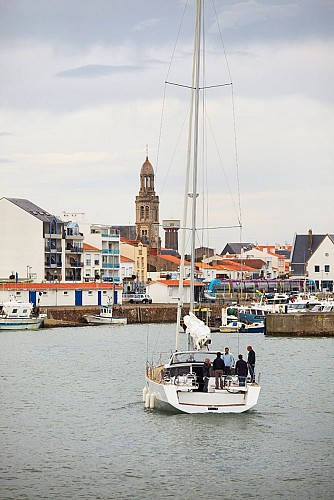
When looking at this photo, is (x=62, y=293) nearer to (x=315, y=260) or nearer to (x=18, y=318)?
(x=18, y=318)

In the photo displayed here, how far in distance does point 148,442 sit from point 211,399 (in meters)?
2.93

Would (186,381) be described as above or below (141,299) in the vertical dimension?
below

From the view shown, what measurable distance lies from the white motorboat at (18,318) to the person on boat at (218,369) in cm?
5614

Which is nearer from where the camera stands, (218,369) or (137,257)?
(218,369)

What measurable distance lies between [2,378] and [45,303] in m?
55.5

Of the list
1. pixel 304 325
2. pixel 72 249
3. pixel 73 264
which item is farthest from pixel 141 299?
pixel 304 325

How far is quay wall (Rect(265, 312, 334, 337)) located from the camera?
7938 centimetres

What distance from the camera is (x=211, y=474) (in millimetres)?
27984

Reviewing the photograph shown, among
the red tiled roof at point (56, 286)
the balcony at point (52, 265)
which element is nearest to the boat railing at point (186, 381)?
the red tiled roof at point (56, 286)

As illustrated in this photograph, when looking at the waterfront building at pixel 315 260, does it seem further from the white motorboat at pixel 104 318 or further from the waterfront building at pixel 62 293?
the white motorboat at pixel 104 318

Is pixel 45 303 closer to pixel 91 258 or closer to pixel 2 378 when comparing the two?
pixel 91 258

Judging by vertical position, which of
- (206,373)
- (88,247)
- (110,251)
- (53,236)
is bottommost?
(206,373)

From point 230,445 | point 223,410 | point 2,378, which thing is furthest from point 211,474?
point 2,378

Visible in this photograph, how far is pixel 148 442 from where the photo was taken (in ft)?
106
